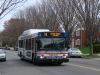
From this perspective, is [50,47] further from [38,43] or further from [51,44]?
[38,43]

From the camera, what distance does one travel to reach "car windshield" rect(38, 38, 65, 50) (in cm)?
2669

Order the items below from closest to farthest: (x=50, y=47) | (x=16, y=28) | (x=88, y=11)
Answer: (x=50, y=47), (x=88, y=11), (x=16, y=28)

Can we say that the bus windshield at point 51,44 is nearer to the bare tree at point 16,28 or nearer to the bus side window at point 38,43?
the bus side window at point 38,43

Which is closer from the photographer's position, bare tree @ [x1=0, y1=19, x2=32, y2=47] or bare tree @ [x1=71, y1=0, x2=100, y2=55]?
bare tree @ [x1=71, y1=0, x2=100, y2=55]

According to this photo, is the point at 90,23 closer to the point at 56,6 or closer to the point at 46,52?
the point at 56,6

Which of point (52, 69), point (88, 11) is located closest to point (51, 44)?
point (52, 69)

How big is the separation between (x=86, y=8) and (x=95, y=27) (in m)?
3.23

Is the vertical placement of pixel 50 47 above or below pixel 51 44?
below

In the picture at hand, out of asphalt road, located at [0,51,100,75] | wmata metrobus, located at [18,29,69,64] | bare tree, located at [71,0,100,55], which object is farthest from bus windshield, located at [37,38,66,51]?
bare tree, located at [71,0,100,55]

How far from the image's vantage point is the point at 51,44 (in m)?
26.8

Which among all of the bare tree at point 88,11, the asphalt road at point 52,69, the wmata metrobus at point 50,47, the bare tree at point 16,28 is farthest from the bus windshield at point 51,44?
the bare tree at point 16,28

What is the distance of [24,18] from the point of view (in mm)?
84438

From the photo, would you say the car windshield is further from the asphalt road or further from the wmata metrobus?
the asphalt road

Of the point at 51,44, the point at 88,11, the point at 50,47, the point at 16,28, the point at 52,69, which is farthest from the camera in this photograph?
the point at 16,28
